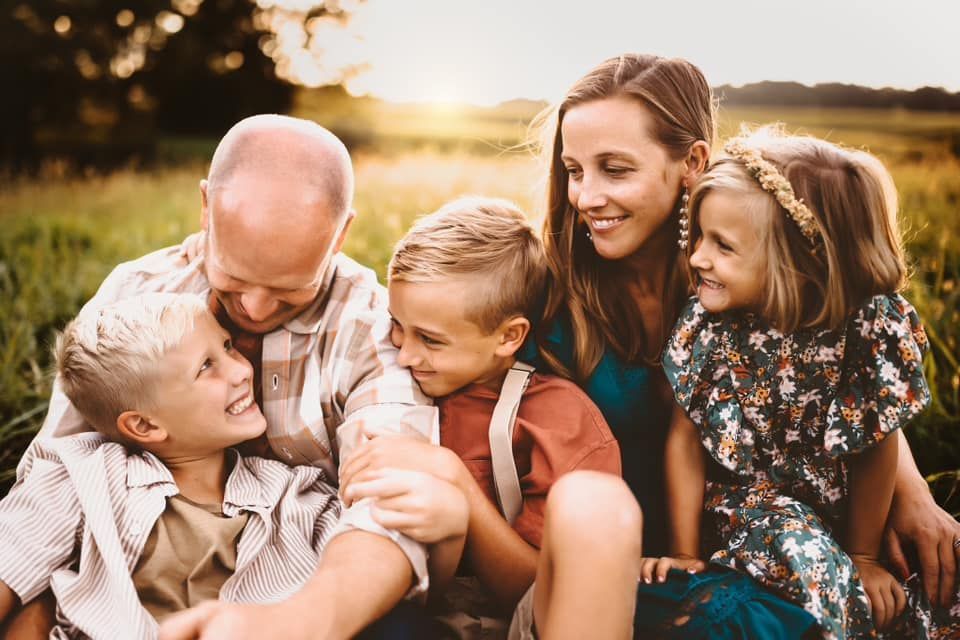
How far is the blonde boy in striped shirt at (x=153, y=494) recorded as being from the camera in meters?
1.74

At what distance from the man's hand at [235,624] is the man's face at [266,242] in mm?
813

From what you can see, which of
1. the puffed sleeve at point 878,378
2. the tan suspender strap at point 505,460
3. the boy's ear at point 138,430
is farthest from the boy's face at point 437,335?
the puffed sleeve at point 878,378

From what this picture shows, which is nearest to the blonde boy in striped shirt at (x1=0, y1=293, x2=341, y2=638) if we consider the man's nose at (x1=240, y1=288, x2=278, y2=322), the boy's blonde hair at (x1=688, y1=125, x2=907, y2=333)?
the man's nose at (x1=240, y1=288, x2=278, y2=322)

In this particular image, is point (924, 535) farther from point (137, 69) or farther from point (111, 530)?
point (137, 69)

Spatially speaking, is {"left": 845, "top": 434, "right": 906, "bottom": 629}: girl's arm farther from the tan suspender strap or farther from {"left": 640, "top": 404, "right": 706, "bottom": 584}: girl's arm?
the tan suspender strap

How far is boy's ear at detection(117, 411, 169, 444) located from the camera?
1953mm

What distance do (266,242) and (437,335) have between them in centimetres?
50

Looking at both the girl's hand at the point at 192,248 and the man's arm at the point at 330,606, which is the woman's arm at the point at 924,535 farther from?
the girl's hand at the point at 192,248

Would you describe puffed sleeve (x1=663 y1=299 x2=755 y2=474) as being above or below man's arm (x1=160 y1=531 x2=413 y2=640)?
above

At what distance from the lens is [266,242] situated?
196 centimetres

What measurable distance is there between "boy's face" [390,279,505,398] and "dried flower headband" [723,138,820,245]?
78 centimetres

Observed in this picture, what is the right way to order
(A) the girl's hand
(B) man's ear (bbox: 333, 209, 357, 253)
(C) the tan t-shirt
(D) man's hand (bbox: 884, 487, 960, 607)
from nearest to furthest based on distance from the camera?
1. (C) the tan t-shirt
2. (D) man's hand (bbox: 884, 487, 960, 607)
3. (B) man's ear (bbox: 333, 209, 357, 253)
4. (A) the girl's hand

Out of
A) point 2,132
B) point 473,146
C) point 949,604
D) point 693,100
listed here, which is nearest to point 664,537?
point 949,604

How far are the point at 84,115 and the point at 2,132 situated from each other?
6.63 feet
